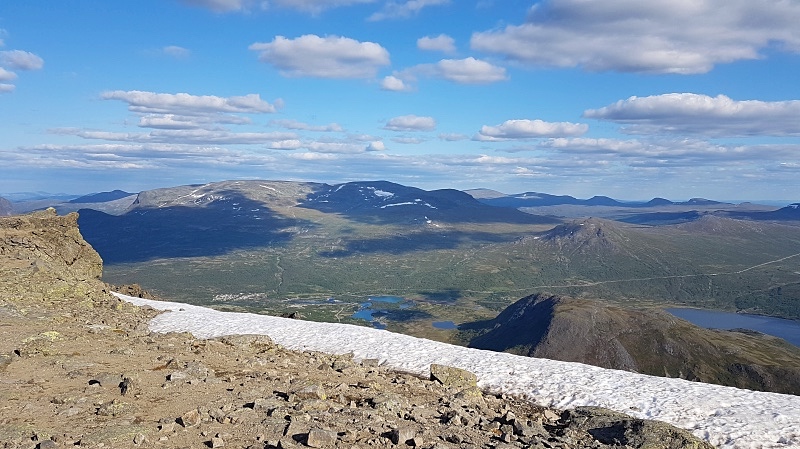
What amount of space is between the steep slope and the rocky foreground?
15163 centimetres

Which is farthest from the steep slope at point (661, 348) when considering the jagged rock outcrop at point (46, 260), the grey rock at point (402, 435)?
the grey rock at point (402, 435)

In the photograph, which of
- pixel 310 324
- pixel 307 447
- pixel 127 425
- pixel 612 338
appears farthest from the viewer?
pixel 612 338

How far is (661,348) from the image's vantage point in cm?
16925

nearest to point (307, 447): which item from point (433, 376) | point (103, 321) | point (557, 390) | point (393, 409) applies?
point (393, 409)

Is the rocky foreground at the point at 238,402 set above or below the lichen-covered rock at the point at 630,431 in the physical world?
above

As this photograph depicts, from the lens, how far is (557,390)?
70.7ft

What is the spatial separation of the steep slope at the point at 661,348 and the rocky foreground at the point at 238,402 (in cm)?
15163

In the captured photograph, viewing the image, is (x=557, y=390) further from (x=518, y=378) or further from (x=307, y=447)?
(x=307, y=447)

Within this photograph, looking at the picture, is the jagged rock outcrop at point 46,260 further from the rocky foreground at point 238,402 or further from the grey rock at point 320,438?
the grey rock at point 320,438

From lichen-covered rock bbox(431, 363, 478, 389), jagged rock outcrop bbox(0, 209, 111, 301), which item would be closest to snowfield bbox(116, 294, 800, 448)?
lichen-covered rock bbox(431, 363, 478, 389)

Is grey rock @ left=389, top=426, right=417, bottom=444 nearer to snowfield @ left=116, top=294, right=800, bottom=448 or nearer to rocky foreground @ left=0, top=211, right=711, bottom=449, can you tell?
rocky foreground @ left=0, top=211, right=711, bottom=449

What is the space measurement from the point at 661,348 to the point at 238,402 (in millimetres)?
179791

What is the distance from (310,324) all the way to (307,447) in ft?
70.2

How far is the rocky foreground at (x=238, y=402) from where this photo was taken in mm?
13734
